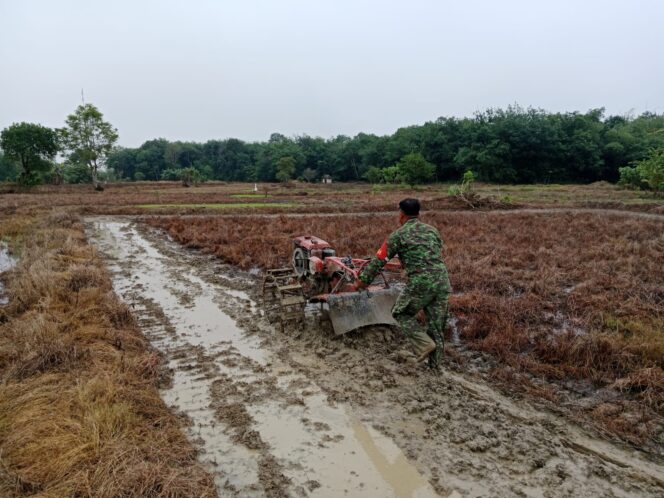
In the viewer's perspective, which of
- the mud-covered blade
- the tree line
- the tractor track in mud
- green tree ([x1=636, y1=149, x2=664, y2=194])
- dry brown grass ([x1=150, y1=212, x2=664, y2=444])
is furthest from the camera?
the tree line

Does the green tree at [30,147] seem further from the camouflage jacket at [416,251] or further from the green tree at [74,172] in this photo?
the camouflage jacket at [416,251]

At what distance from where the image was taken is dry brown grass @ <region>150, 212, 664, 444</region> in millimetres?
5156

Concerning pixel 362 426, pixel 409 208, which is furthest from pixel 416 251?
pixel 362 426

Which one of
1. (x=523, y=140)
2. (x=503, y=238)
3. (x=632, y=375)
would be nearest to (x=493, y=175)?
(x=523, y=140)

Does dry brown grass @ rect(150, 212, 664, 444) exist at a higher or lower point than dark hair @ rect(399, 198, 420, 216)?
lower

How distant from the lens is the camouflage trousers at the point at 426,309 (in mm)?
4754

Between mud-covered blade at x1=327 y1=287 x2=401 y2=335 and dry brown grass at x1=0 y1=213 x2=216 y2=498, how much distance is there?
92.8 inches

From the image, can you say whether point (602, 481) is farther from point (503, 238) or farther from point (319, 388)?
point (503, 238)

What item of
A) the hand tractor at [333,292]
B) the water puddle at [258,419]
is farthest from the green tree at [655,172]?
the water puddle at [258,419]

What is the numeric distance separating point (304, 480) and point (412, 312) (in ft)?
7.38

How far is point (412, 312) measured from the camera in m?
4.91

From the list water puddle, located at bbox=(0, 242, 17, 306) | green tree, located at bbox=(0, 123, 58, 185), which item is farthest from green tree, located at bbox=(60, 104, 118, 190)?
water puddle, located at bbox=(0, 242, 17, 306)

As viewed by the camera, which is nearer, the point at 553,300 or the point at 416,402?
the point at 416,402

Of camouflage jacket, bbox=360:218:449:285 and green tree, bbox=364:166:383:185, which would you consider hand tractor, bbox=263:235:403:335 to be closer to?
camouflage jacket, bbox=360:218:449:285
